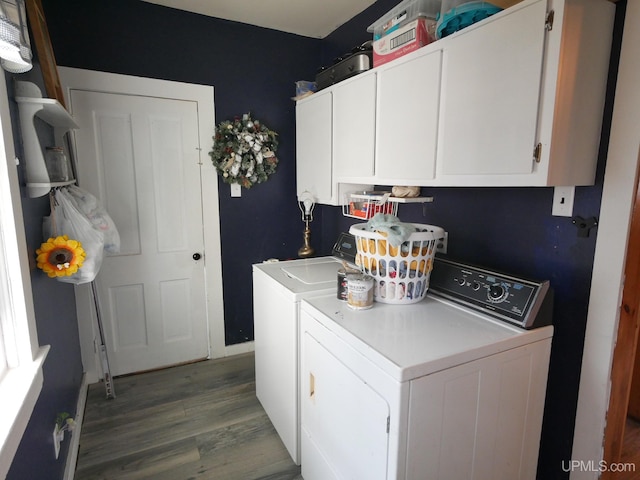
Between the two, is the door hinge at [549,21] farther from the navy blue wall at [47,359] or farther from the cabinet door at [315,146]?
the navy blue wall at [47,359]

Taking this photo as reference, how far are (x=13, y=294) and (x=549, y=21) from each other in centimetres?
187

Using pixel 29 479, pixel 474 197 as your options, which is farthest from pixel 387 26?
pixel 29 479

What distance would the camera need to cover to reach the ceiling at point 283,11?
2.30 m

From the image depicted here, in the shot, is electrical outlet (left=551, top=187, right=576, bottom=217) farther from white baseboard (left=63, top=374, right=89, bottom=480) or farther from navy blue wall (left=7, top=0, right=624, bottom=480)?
white baseboard (left=63, top=374, right=89, bottom=480)

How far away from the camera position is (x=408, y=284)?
4.97 feet

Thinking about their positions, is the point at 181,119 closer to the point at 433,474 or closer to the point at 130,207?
the point at 130,207

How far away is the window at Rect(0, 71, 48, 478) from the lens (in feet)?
3.63

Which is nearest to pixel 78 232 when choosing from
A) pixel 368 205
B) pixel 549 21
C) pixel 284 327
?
pixel 284 327

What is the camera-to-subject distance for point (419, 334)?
49.4 inches

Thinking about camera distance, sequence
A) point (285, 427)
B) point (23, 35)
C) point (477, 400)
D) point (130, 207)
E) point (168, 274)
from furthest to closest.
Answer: point (168, 274) → point (130, 207) → point (285, 427) → point (477, 400) → point (23, 35)

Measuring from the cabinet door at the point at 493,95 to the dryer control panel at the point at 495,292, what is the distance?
0.40 metres

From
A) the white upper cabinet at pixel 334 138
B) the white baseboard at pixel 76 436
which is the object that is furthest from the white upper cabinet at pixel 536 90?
the white baseboard at pixel 76 436

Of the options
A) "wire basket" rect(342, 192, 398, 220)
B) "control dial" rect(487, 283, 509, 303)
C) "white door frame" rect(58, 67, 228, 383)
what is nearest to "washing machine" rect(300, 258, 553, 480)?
"control dial" rect(487, 283, 509, 303)

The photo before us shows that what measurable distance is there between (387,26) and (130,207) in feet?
6.37
